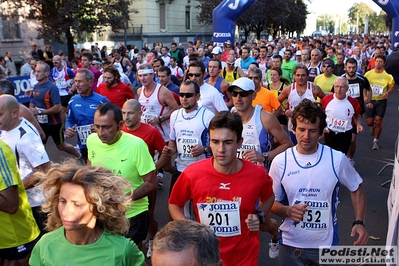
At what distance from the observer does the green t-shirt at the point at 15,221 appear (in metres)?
3.07

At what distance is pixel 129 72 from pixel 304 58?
6643mm

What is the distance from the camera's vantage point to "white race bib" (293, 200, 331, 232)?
129 inches

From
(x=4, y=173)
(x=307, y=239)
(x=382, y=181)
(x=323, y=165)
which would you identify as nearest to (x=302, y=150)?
(x=323, y=165)

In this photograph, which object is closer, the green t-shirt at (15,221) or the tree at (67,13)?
the green t-shirt at (15,221)

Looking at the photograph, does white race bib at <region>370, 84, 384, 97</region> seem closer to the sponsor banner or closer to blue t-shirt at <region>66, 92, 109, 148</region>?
blue t-shirt at <region>66, 92, 109, 148</region>

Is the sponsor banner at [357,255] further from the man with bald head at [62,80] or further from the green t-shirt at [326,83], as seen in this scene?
the man with bald head at [62,80]

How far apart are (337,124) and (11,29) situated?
2296 cm

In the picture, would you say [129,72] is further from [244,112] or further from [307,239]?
[307,239]

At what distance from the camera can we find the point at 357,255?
140 inches

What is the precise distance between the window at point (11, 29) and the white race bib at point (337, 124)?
21.9 m

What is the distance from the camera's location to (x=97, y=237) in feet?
8.07

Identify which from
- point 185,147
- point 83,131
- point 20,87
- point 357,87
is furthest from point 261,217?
point 20,87

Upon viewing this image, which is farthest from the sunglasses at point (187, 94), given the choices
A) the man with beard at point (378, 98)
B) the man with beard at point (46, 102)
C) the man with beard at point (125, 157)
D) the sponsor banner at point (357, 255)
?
the man with beard at point (378, 98)

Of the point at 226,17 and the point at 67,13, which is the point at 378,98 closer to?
the point at 226,17
